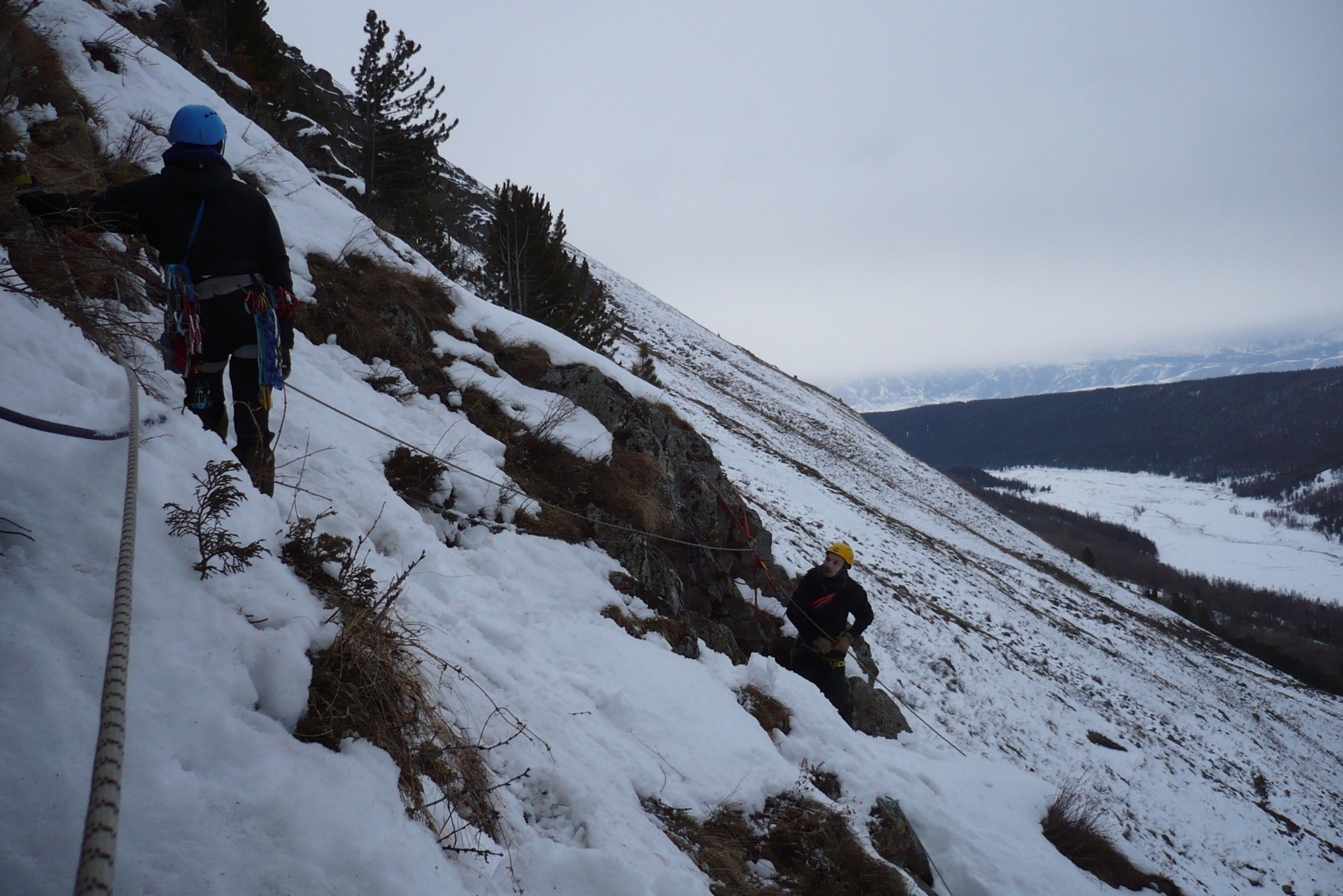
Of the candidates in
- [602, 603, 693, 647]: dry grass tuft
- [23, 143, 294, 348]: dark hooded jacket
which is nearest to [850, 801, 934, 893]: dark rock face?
[602, 603, 693, 647]: dry grass tuft

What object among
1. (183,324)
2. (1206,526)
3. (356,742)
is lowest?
(356,742)

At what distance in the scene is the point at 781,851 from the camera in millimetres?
3232

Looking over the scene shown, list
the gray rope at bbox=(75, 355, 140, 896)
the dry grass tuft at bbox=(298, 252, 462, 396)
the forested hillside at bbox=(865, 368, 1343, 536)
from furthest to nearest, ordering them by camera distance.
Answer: the forested hillside at bbox=(865, 368, 1343, 536) < the dry grass tuft at bbox=(298, 252, 462, 396) < the gray rope at bbox=(75, 355, 140, 896)

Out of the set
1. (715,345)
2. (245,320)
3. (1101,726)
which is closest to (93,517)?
(245,320)

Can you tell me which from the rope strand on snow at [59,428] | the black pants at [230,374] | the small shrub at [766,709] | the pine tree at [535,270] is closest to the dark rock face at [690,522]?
the small shrub at [766,709]

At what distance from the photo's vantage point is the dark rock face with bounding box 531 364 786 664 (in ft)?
Result: 18.9

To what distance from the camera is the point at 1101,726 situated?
13.1 meters

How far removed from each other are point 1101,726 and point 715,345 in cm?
3374

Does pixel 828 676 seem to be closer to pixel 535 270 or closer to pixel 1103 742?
pixel 1103 742

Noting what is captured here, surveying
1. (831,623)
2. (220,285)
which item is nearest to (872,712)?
(831,623)

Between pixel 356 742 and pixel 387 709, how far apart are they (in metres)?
0.20

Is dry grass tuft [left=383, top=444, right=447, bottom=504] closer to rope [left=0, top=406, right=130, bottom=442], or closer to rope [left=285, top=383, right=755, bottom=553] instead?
rope [left=285, top=383, right=755, bottom=553]

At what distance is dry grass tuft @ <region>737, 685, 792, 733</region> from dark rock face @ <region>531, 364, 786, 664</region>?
688 mm

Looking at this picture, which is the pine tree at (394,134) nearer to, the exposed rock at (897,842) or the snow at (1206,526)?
the exposed rock at (897,842)
